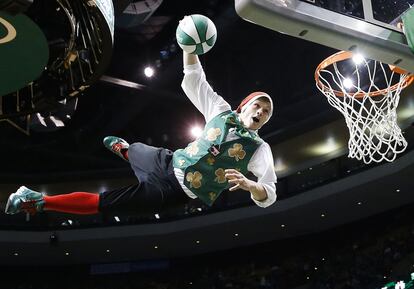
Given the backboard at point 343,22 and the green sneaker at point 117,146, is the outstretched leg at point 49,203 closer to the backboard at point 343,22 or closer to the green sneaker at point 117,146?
the green sneaker at point 117,146

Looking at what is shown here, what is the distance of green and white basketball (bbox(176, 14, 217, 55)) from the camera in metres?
5.02

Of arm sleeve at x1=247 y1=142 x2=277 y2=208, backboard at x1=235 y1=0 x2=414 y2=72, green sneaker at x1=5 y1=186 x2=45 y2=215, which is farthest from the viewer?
green sneaker at x1=5 y1=186 x2=45 y2=215

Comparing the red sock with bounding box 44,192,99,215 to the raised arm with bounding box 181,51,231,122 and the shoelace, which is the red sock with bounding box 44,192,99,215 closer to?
the shoelace

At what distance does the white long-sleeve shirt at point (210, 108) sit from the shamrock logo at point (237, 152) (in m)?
0.08

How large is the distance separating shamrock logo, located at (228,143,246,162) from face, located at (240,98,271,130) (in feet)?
0.84

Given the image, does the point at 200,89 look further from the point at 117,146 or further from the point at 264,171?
the point at 117,146

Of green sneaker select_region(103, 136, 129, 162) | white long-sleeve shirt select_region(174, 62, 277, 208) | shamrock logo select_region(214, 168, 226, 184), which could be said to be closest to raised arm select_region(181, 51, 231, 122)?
Result: white long-sleeve shirt select_region(174, 62, 277, 208)

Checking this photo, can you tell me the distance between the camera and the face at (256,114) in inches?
220

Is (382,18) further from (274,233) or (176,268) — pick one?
(176,268)

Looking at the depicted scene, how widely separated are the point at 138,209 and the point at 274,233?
1468 cm

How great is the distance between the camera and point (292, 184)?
18219 millimetres

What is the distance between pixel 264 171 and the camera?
5.43 m

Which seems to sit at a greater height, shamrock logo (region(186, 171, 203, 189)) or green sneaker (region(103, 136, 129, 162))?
green sneaker (region(103, 136, 129, 162))

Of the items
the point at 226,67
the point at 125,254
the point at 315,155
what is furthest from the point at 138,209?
the point at 125,254
